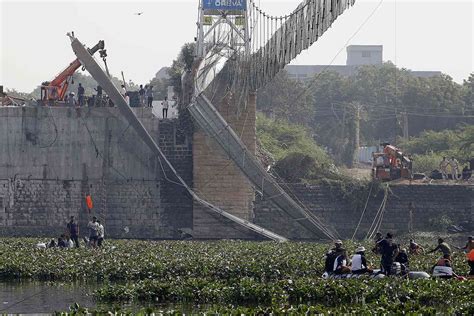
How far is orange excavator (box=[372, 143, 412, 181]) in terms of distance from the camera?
2192 inches

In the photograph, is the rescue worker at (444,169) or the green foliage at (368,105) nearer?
the rescue worker at (444,169)

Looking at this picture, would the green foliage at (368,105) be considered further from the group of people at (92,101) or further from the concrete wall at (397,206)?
the group of people at (92,101)

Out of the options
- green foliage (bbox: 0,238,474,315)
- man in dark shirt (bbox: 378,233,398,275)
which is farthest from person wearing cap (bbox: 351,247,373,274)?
green foliage (bbox: 0,238,474,315)

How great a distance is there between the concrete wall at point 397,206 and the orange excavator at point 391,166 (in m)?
3.22

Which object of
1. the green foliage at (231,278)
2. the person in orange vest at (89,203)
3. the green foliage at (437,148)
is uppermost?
the green foliage at (437,148)

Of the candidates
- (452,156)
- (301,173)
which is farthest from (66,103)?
(452,156)

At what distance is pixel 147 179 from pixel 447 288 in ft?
89.1

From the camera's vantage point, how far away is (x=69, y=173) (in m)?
50.2

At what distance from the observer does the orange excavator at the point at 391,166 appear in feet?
183

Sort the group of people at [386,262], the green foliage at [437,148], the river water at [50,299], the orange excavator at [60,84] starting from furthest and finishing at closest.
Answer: the green foliage at [437,148]
the orange excavator at [60,84]
the group of people at [386,262]
the river water at [50,299]

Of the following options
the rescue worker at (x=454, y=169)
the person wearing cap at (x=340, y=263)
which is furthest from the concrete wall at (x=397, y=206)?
the person wearing cap at (x=340, y=263)

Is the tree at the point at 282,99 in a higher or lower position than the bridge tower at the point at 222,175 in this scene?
higher

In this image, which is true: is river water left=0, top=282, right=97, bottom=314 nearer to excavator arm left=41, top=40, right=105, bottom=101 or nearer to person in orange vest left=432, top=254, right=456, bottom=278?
person in orange vest left=432, top=254, right=456, bottom=278

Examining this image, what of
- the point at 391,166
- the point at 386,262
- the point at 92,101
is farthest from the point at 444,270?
the point at 391,166
